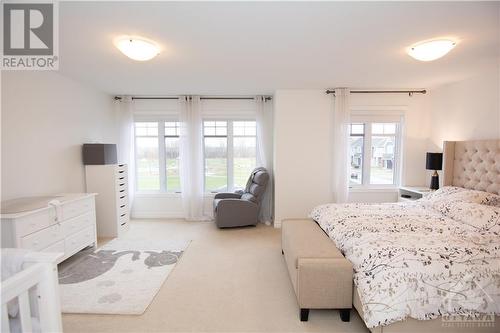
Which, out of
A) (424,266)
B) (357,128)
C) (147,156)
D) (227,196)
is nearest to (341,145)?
(357,128)

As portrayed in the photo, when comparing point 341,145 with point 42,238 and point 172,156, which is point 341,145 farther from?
point 42,238

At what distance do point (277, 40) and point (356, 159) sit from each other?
3235 mm

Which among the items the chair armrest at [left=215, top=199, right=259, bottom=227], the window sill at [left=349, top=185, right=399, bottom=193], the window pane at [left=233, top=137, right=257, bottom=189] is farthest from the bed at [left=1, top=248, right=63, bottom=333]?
the window sill at [left=349, top=185, right=399, bottom=193]

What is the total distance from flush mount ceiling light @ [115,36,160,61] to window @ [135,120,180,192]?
2677 mm

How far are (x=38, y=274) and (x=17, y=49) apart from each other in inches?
92.7

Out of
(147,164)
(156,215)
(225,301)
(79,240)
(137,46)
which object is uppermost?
(137,46)

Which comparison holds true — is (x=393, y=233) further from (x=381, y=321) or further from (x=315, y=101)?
(x=315, y=101)

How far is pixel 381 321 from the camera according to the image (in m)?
1.67

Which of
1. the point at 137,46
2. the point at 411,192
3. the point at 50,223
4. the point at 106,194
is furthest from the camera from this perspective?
the point at 411,192

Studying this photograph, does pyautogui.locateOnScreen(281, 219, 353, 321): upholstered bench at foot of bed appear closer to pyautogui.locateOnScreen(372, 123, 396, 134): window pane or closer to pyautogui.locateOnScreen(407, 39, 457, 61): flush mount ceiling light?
pyautogui.locateOnScreen(407, 39, 457, 61): flush mount ceiling light

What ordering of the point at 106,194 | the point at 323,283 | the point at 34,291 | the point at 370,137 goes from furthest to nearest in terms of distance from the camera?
1. the point at 370,137
2. the point at 106,194
3. the point at 323,283
4. the point at 34,291

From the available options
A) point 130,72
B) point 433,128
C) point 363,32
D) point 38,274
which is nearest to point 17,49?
point 130,72

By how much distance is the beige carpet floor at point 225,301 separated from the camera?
2.00 metres

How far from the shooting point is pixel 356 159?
4.75 meters
